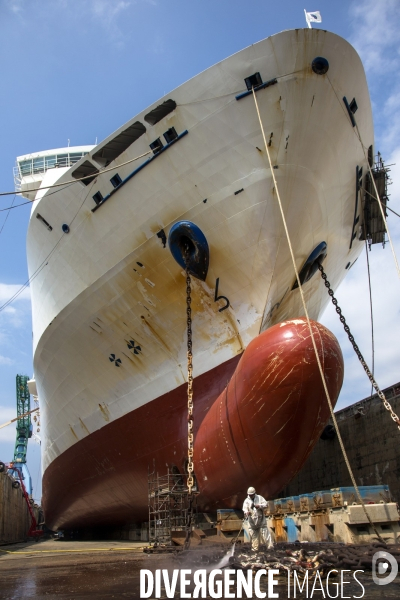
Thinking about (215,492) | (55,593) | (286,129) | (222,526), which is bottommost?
(55,593)

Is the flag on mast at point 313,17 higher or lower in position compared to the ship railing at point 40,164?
lower

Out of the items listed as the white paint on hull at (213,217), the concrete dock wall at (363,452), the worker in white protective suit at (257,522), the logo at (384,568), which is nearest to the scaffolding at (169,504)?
the white paint on hull at (213,217)

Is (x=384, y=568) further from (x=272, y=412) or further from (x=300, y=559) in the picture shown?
(x=272, y=412)

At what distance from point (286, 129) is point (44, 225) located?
246 inches

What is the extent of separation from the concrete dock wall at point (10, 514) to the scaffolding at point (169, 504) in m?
13.6

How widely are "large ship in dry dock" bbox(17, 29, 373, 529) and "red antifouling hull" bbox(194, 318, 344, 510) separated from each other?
0.03 meters

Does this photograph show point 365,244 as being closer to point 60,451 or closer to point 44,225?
point 44,225

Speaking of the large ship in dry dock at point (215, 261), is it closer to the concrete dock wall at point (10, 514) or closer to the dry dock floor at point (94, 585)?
the dry dock floor at point (94, 585)

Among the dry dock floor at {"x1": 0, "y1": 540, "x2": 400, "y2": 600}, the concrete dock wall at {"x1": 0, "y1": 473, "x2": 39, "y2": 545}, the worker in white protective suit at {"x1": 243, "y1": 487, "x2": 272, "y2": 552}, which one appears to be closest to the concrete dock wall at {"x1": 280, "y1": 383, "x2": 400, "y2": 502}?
the worker in white protective suit at {"x1": 243, "y1": 487, "x2": 272, "y2": 552}

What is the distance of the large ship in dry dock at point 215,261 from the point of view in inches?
318

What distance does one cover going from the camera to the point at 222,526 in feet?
25.3

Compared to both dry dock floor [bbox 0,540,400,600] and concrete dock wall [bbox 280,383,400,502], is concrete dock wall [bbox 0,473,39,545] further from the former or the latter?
dry dock floor [bbox 0,540,400,600]

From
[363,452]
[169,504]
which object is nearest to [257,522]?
[169,504]

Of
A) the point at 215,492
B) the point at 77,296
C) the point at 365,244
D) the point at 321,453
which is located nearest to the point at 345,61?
the point at 365,244
